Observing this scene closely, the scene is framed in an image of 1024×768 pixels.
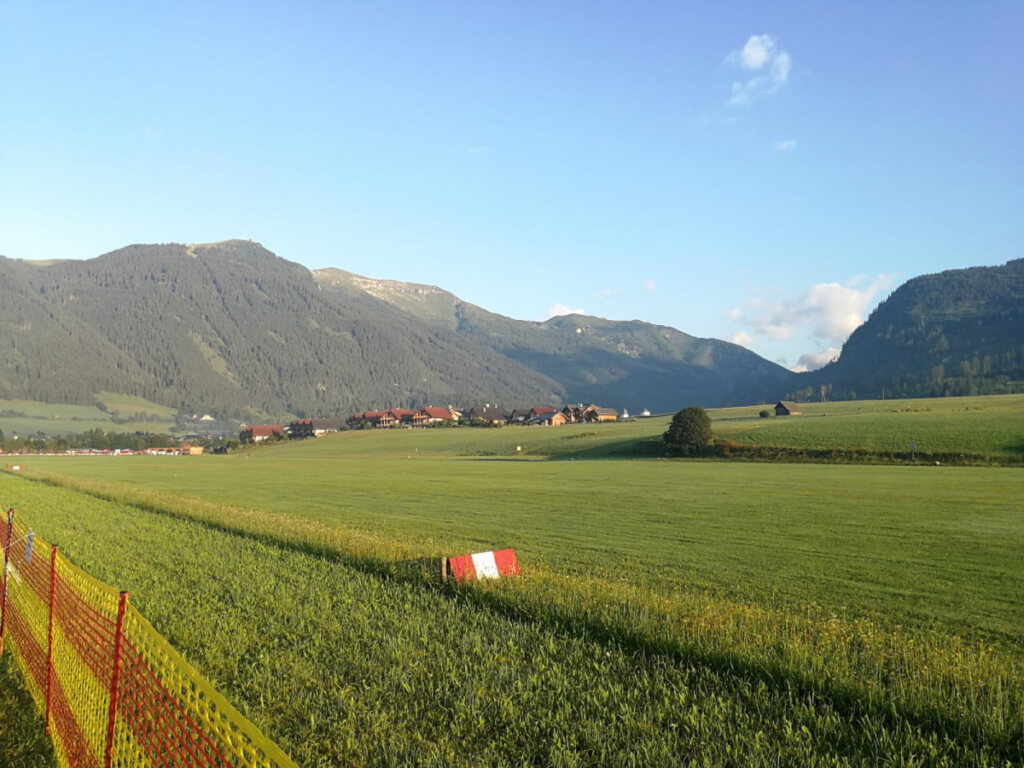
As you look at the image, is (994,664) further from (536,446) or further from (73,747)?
(536,446)

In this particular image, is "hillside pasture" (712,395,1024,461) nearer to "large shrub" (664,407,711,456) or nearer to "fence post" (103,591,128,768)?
"large shrub" (664,407,711,456)

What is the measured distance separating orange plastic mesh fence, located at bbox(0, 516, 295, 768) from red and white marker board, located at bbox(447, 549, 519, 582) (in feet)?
18.6

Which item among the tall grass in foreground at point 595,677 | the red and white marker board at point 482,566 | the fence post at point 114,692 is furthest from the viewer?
the red and white marker board at point 482,566

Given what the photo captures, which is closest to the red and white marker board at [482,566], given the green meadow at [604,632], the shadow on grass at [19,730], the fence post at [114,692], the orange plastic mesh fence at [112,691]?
the green meadow at [604,632]

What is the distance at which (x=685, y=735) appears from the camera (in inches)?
274

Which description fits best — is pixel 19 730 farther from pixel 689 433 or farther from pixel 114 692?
pixel 689 433

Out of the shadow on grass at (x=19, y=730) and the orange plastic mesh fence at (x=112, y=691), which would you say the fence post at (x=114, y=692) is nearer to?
the orange plastic mesh fence at (x=112, y=691)

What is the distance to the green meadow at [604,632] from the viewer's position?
6.96m

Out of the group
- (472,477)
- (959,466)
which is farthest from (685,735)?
(959,466)

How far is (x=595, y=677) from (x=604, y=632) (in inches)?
75.1

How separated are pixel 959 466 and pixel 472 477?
44273 millimetres

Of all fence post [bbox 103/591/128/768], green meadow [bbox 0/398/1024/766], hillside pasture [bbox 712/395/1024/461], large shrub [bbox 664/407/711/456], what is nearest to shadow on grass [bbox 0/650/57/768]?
green meadow [bbox 0/398/1024/766]

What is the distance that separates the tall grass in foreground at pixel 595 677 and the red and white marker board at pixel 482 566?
51cm

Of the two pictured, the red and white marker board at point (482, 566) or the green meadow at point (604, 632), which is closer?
the green meadow at point (604, 632)
